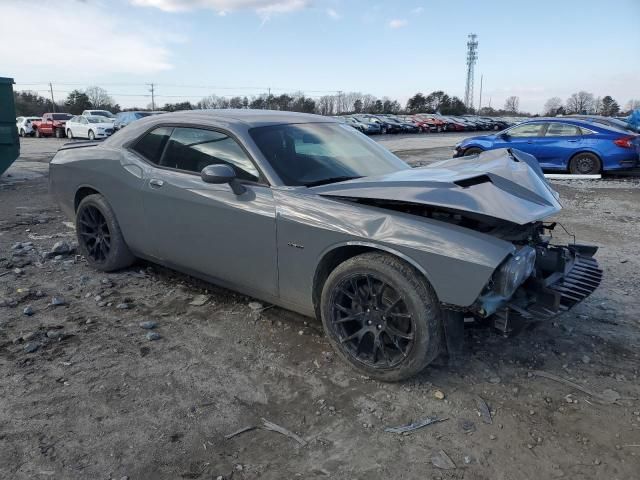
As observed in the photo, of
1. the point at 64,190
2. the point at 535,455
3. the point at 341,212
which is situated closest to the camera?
the point at 535,455

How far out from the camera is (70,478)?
7.60ft

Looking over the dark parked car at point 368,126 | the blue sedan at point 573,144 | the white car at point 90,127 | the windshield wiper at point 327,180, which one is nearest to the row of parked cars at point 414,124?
the dark parked car at point 368,126

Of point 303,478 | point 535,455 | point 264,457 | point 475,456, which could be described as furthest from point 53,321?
point 535,455

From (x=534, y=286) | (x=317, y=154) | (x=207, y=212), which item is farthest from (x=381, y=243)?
(x=207, y=212)

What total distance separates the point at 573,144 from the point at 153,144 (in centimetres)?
1097

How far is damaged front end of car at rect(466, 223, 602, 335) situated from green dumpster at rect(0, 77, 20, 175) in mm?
11089

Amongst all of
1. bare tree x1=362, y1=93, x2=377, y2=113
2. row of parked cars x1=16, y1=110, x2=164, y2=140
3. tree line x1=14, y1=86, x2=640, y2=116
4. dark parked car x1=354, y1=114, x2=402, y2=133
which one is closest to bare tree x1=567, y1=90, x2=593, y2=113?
tree line x1=14, y1=86, x2=640, y2=116

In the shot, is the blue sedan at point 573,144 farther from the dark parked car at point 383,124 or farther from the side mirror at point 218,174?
the dark parked car at point 383,124

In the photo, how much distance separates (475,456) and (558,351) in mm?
1369

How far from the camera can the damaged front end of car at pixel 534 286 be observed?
110 inches

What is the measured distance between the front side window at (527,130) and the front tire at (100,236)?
10904 millimetres

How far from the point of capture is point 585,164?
1219cm

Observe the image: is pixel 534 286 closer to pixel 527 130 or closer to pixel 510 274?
pixel 510 274

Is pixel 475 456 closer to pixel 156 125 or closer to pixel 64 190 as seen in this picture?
pixel 156 125
